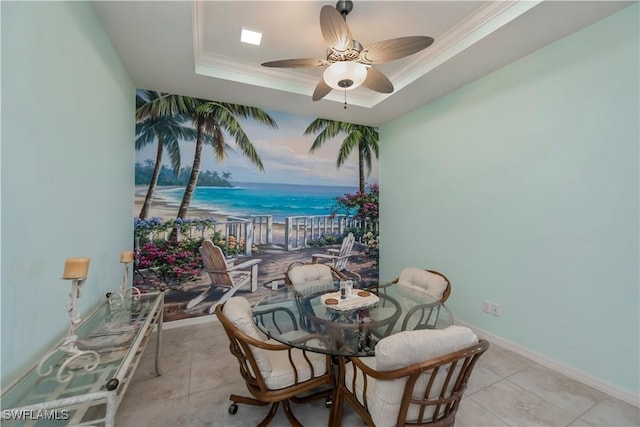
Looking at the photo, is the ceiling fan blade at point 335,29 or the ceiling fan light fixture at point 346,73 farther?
the ceiling fan light fixture at point 346,73

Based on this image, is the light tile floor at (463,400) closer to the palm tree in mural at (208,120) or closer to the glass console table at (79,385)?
the glass console table at (79,385)

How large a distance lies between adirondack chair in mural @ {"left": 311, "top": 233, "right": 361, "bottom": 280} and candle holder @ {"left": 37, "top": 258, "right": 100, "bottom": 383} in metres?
3.08

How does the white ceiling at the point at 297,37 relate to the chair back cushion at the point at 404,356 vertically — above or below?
above

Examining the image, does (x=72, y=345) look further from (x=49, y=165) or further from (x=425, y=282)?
(x=425, y=282)

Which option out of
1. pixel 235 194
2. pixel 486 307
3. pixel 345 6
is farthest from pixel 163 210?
pixel 486 307

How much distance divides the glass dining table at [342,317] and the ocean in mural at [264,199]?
4.69 ft

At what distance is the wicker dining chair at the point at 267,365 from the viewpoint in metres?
1.41

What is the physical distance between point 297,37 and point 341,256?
301cm

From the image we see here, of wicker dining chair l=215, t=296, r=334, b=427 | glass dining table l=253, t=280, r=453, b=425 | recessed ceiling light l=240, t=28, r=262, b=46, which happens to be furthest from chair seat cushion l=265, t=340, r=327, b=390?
recessed ceiling light l=240, t=28, r=262, b=46

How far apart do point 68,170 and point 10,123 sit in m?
0.49

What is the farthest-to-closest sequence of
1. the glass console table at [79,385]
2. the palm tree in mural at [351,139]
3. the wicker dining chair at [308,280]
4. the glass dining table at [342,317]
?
the palm tree in mural at [351,139], the wicker dining chair at [308,280], the glass dining table at [342,317], the glass console table at [79,385]

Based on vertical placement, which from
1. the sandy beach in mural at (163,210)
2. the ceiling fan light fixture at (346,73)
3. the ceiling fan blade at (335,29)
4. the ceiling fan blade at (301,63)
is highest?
the ceiling fan blade at (335,29)

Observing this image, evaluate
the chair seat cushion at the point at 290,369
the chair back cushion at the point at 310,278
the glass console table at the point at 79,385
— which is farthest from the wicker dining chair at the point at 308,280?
the glass console table at the point at 79,385

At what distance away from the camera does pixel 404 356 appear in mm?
1127
